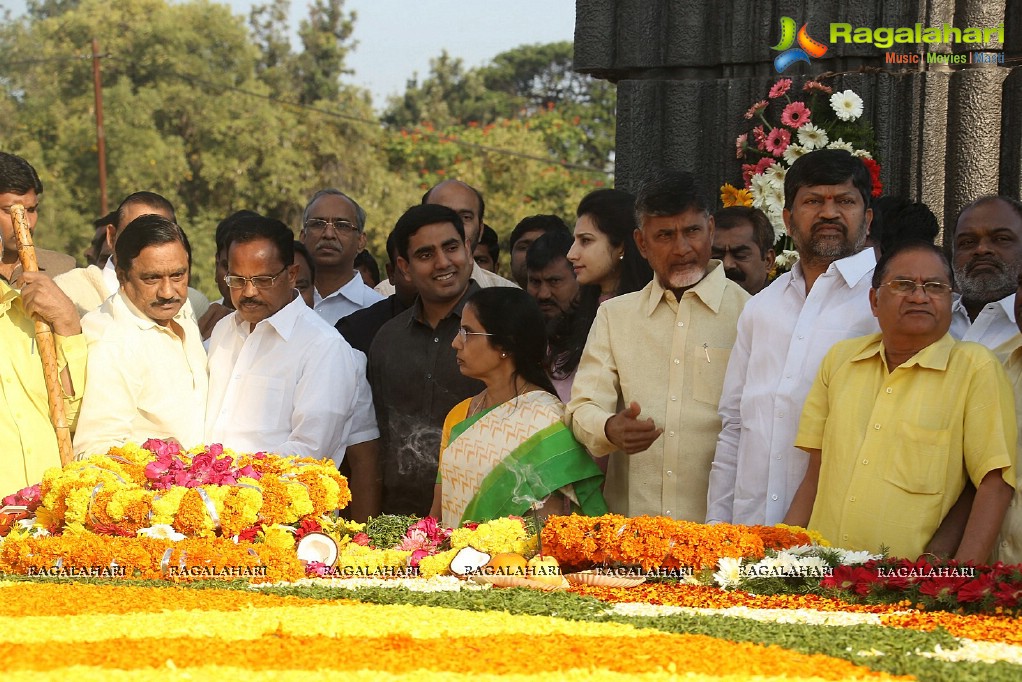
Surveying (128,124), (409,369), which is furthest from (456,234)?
(128,124)

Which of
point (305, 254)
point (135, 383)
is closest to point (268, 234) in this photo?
point (135, 383)

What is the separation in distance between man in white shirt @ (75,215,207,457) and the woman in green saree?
1.13 meters

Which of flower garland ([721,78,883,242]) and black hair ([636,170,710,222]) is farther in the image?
flower garland ([721,78,883,242])

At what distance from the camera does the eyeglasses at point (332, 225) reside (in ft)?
24.1

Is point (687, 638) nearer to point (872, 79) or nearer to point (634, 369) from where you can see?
point (634, 369)

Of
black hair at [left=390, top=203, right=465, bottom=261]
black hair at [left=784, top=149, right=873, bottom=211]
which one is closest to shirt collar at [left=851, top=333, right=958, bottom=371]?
black hair at [left=784, top=149, right=873, bottom=211]

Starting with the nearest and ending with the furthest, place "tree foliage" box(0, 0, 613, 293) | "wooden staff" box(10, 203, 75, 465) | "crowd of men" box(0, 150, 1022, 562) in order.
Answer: "crowd of men" box(0, 150, 1022, 562) < "wooden staff" box(10, 203, 75, 465) < "tree foliage" box(0, 0, 613, 293)

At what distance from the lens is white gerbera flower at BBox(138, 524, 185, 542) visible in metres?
4.61

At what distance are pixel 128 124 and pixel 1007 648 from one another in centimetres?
2932

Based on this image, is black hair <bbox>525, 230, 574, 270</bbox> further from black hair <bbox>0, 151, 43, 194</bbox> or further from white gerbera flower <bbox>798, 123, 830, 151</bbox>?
black hair <bbox>0, 151, 43, 194</bbox>

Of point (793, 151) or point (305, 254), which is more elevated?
point (793, 151)

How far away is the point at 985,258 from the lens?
200 inches

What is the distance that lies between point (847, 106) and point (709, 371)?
244cm

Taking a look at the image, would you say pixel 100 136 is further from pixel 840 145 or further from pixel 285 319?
pixel 285 319
